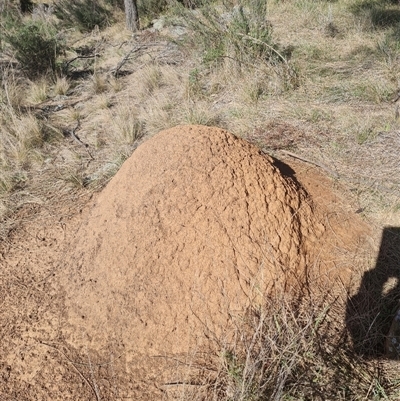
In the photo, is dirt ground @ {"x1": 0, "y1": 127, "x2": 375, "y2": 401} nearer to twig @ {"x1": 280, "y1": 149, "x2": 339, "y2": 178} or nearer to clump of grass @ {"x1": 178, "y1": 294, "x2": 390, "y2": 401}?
clump of grass @ {"x1": 178, "y1": 294, "x2": 390, "y2": 401}

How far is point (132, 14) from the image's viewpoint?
7859 millimetres

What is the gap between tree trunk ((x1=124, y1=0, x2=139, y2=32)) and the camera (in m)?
7.83

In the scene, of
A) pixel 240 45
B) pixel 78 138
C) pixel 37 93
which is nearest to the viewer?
pixel 78 138

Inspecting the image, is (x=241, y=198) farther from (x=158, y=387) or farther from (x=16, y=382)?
(x=16, y=382)

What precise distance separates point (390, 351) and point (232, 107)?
2.96 meters

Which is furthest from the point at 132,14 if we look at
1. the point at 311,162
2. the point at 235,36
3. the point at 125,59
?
the point at 311,162

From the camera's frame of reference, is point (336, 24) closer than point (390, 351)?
No

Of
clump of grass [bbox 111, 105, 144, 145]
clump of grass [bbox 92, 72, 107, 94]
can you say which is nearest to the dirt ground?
clump of grass [bbox 111, 105, 144, 145]

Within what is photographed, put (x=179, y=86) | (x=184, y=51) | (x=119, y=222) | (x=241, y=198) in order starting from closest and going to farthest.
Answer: (x=241, y=198), (x=119, y=222), (x=179, y=86), (x=184, y=51)

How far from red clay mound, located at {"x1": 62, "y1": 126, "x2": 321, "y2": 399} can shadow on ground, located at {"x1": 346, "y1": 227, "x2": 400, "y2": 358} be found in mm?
359

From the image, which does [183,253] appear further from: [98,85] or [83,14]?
[83,14]

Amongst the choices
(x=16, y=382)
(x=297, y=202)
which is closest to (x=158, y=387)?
(x=16, y=382)

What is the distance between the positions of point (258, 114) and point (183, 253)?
7.45ft

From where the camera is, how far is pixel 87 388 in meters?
1.83
